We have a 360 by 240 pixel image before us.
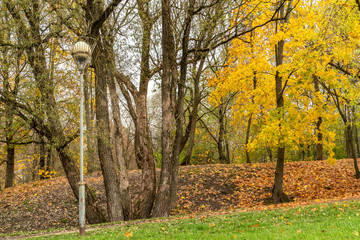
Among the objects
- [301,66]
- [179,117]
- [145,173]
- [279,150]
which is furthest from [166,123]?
[279,150]

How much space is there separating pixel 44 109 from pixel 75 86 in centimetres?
938

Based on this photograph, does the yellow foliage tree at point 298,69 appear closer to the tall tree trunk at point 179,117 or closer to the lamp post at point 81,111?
the tall tree trunk at point 179,117

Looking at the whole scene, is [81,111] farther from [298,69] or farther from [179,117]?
[298,69]

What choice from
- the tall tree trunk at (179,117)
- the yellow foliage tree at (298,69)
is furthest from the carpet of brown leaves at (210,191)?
the tall tree trunk at (179,117)

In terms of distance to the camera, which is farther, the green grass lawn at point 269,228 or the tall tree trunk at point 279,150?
the tall tree trunk at point 279,150

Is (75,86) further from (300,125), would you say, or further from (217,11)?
(300,125)

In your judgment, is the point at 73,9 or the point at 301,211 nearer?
the point at 301,211

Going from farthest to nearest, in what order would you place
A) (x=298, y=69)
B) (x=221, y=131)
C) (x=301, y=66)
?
(x=221, y=131), (x=298, y=69), (x=301, y=66)

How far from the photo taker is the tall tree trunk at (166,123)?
10.6 meters

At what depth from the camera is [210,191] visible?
15297 millimetres

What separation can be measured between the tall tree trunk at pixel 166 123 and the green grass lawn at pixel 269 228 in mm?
2764

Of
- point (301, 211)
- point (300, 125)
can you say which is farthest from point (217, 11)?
point (301, 211)

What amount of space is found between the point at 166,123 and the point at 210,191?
6.11 meters

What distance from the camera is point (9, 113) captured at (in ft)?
34.5
